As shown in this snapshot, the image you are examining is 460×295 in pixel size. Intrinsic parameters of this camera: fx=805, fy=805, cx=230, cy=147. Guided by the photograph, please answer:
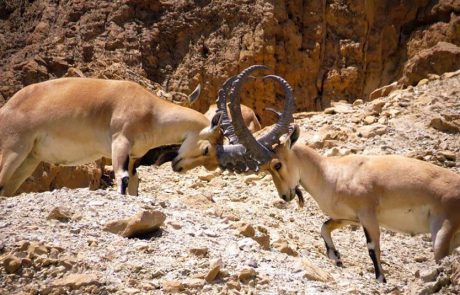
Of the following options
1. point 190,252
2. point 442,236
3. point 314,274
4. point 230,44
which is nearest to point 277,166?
point 442,236

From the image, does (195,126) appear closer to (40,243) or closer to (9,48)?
(40,243)

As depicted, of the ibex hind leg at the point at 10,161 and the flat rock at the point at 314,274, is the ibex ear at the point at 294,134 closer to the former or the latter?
the flat rock at the point at 314,274

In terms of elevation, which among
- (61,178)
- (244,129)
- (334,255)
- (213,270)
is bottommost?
(61,178)

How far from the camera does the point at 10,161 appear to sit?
418 inches

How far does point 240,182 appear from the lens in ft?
48.4

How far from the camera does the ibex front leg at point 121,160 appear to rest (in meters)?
10.5

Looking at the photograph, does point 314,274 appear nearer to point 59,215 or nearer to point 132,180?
point 59,215

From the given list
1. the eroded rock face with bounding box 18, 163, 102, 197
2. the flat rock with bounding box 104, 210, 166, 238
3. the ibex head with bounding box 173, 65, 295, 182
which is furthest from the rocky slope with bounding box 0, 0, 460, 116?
the flat rock with bounding box 104, 210, 166, 238

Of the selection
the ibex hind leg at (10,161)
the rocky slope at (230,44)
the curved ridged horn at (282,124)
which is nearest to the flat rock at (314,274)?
the curved ridged horn at (282,124)

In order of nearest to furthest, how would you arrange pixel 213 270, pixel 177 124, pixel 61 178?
1. pixel 213 270
2. pixel 177 124
3. pixel 61 178

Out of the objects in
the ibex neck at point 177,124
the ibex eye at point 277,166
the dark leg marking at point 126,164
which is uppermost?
the ibex neck at point 177,124

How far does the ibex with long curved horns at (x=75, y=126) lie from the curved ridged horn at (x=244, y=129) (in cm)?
122

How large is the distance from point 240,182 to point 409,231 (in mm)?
5465

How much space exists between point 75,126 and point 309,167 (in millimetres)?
3199
